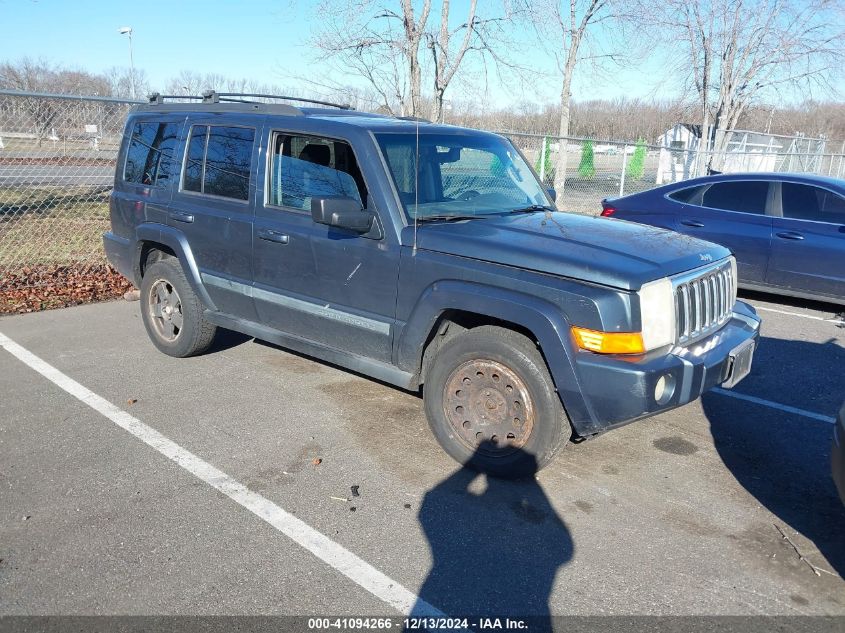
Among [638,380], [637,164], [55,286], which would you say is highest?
[637,164]

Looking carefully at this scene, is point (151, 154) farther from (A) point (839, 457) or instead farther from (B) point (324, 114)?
(A) point (839, 457)

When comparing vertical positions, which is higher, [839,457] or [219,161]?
[219,161]

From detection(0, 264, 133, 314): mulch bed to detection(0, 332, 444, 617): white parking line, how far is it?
103 inches

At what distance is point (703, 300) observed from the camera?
3896 millimetres

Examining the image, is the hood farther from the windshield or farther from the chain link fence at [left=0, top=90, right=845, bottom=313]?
the chain link fence at [left=0, top=90, right=845, bottom=313]

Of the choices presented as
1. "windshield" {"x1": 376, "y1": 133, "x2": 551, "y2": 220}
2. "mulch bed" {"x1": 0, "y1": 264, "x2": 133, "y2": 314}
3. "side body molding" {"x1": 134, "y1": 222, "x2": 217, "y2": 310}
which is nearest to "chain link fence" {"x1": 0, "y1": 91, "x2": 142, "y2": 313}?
"mulch bed" {"x1": 0, "y1": 264, "x2": 133, "y2": 314}

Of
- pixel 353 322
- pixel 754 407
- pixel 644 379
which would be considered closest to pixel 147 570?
pixel 353 322

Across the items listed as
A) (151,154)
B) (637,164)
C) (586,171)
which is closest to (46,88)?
(151,154)

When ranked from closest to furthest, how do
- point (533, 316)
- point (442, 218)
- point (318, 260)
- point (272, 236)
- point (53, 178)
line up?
point (533, 316)
point (442, 218)
point (318, 260)
point (272, 236)
point (53, 178)

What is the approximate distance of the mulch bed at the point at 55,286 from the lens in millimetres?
7438

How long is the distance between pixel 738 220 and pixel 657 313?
5.62 metres

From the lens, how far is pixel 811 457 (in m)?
4.35

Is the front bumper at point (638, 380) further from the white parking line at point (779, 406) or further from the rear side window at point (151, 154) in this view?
the rear side window at point (151, 154)

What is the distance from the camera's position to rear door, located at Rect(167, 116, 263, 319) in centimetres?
489
